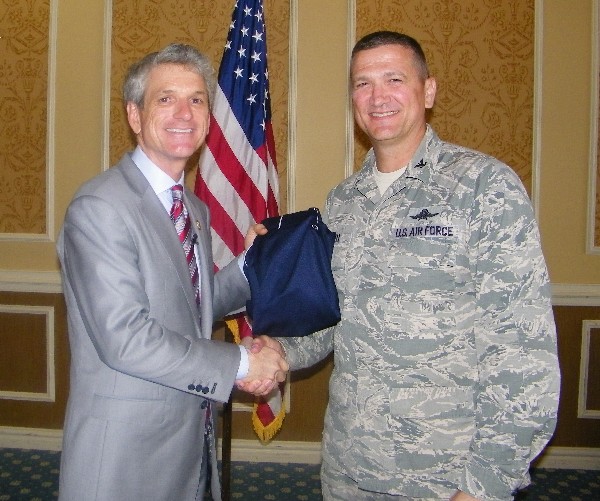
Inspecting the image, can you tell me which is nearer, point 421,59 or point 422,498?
point 422,498

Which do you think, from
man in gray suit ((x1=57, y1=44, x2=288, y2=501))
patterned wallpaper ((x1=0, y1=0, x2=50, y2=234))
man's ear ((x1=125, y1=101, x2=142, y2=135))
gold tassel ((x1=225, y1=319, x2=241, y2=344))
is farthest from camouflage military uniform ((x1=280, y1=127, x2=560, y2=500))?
patterned wallpaper ((x1=0, y1=0, x2=50, y2=234))

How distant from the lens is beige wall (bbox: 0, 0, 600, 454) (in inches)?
142

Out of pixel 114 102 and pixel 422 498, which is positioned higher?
pixel 114 102

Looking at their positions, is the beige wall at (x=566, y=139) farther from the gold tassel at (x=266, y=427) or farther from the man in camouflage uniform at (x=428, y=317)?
the man in camouflage uniform at (x=428, y=317)

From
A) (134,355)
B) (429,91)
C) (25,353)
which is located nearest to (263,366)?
(134,355)

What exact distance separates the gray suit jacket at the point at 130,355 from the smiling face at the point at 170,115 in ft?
0.62

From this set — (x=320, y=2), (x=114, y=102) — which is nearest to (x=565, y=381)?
(x=320, y=2)

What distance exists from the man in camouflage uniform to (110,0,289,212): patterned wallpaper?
201 centimetres

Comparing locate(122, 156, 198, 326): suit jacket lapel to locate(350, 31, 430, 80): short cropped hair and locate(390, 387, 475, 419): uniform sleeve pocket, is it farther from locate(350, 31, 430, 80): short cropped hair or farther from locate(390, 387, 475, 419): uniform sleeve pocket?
locate(350, 31, 430, 80): short cropped hair

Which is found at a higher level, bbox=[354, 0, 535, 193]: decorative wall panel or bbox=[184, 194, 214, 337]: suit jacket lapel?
bbox=[354, 0, 535, 193]: decorative wall panel

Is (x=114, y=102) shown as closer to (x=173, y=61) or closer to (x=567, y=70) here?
(x=173, y=61)

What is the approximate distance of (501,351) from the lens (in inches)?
52.7

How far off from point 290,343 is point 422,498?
0.70m

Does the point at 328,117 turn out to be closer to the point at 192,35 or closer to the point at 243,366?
the point at 192,35
